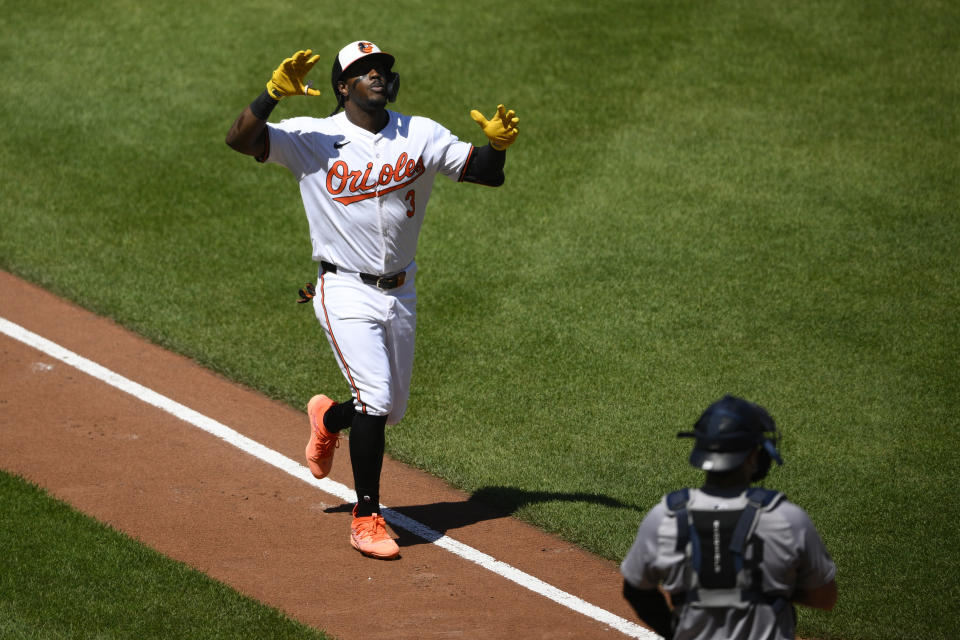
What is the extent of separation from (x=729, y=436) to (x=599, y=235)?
607 centimetres

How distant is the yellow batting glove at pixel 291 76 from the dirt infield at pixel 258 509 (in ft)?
7.47

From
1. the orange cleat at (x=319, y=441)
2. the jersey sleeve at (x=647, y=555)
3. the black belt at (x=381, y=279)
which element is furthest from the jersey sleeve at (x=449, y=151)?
the jersey sleeve at (x=647, y=555)

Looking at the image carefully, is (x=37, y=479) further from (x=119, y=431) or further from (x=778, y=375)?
(x=778, y=375)

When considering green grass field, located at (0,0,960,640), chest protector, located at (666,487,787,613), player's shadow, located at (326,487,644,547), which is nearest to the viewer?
chest protector, located at (666,487,787,613)

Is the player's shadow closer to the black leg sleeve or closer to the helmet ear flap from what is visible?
the black leg sleeve

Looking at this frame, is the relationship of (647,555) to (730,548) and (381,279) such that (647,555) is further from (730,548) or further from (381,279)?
(381,279)

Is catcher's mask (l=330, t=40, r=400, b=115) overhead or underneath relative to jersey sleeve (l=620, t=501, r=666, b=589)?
overhead

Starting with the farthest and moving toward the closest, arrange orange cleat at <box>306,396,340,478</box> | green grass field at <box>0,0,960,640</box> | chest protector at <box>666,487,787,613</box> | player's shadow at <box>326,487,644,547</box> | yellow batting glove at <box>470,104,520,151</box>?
green grass field at <box>0,0,960,640</box>
player's shadow at <box>326,487,644,547</box>
orange cleat at <box>306,396,340,478</box>
yellow batting glove at <box>470,104,520,151</box>
chest protector at <box>666,487,787,613</box>

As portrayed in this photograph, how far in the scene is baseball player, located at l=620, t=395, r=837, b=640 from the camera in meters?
3.21

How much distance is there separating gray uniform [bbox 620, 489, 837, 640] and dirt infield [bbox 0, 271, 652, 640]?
1843mm

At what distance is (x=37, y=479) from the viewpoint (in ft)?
20.2

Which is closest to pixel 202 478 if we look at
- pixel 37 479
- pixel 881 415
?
pixel 37 479

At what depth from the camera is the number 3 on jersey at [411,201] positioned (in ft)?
18.2

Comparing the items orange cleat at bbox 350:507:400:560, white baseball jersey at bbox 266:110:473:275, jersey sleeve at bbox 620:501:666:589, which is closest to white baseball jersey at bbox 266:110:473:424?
white baseball jersey at bbox 266:110:473:275
